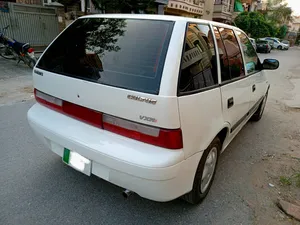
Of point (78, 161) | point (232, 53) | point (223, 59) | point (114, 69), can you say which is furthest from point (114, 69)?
point (232, 53)

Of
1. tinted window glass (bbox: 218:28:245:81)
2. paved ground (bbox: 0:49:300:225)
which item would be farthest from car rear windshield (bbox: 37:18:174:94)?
paved ground (bbox: 0:49:300:225)

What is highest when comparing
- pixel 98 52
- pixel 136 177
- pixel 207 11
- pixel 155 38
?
pixel 207 11

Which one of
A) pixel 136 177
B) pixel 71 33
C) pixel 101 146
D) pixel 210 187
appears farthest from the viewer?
pixel 210 187

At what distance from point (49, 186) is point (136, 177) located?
123 cm

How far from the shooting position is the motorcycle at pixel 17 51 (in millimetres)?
7688

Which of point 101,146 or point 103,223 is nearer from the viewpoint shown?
point 101,146

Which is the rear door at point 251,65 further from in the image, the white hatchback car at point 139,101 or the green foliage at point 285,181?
the green foliage at point 285,181

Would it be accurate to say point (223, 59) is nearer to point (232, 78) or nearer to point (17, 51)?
point (232, 78)

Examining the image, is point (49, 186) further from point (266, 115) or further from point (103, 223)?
point (266, 115)

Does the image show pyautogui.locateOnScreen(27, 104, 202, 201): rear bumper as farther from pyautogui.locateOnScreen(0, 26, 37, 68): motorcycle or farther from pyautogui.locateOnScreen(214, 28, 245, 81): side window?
pyautogui.locateOnScreen(0, 26, 37, 68): motorcycle

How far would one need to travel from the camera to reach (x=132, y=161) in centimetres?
160

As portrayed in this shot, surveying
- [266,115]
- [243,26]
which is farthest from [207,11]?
[266,115]

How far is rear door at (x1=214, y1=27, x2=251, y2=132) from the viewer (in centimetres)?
229

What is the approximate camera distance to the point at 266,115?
5.08 meters
